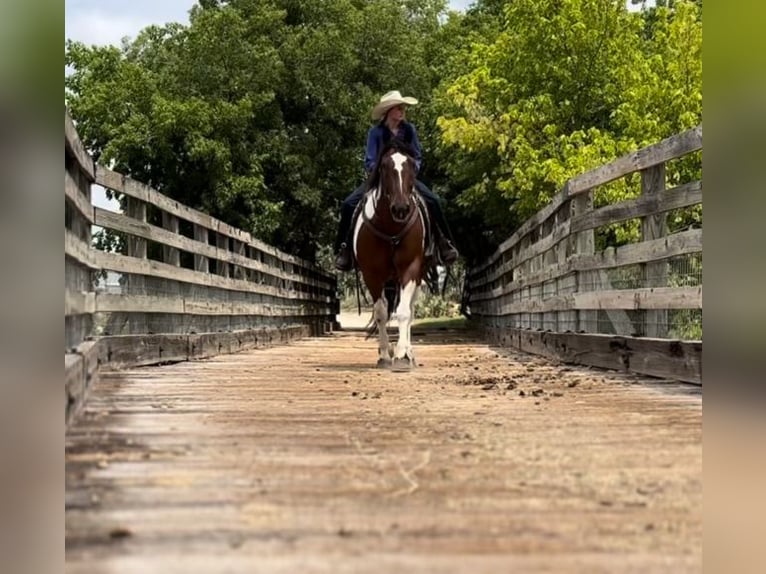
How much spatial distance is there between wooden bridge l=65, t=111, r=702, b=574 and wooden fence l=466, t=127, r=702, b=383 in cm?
2

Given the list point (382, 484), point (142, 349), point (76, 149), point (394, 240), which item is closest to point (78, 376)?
point (76, 149)

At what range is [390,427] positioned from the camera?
14.2 feet

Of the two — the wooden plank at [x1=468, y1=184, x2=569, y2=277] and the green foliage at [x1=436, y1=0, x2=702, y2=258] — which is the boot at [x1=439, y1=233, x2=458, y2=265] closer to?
the wooden plank at [x1=468, y1=184, x2=569, y2=277]

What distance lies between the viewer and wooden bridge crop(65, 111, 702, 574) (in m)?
2.40

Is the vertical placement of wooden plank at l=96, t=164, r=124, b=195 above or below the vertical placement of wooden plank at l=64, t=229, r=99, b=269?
above

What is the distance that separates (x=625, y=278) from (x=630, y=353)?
679 mm

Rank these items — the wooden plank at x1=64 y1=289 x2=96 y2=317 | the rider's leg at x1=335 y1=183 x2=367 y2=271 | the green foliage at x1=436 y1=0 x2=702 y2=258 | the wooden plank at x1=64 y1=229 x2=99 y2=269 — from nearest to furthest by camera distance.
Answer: the wooden plank at x1=64 y1=289 x2=96 y2=317 → the wooden plank at x1=64 y1=229 x2=99 y2=269 → the rider's leg at x1=335 y1=183 x2=367 y2=271 → the green foliage at x1=436 y1=0 x2=702 y2=258

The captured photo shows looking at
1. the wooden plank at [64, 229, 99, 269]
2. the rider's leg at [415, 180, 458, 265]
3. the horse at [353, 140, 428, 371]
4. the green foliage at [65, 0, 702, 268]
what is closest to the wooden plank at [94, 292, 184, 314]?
the wooden plank at [64, 229, 99, 269]

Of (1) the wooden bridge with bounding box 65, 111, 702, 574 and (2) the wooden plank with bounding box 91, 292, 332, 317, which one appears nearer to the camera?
(1) the wooden bridge with bounding box 65, 111, 702, 574

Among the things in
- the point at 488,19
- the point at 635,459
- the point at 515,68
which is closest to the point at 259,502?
the point at 635,459

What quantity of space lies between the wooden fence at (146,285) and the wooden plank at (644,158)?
3.62 metres

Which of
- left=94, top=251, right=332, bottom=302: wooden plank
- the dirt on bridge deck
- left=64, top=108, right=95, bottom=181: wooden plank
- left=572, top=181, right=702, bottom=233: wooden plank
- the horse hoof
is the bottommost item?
the dirt on bridge deck

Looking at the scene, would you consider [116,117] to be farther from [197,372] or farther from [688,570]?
[688,570]

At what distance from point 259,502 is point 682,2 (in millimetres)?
18124
